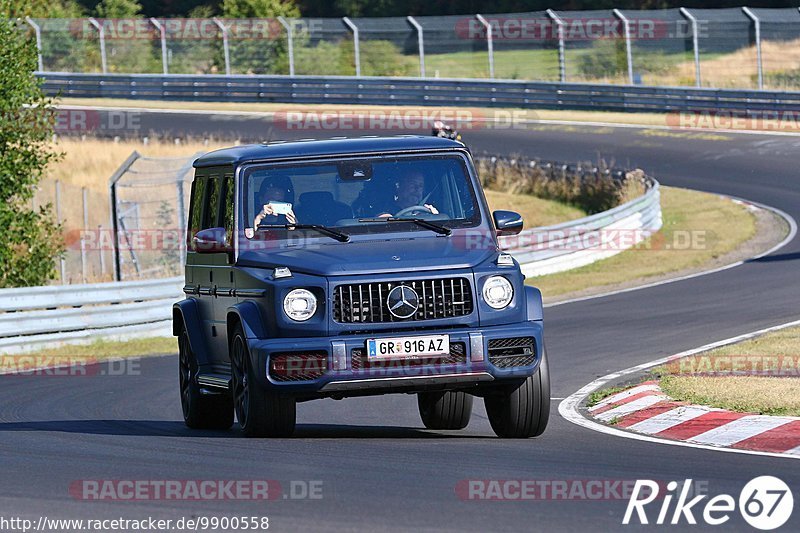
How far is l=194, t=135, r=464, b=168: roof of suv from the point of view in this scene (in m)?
10.1

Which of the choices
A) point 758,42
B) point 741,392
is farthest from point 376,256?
point 758,42

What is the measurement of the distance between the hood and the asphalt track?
1.15 meters

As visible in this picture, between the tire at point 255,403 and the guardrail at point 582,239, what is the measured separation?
1390cm

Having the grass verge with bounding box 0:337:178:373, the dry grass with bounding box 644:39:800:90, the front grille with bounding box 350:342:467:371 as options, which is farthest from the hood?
the dry grass with bounding box 644:39:800:90

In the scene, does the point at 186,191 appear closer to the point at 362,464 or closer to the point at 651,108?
the point at 651,108

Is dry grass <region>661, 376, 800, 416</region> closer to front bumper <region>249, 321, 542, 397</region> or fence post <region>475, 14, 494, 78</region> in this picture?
front bumper <region>249, 321, 542, 397</region>

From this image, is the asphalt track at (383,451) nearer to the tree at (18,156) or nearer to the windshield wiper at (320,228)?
the windshield wiper at (320,228)

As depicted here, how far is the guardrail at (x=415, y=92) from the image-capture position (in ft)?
130

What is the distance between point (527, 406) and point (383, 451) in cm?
113

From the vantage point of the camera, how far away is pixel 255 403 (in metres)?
9.31

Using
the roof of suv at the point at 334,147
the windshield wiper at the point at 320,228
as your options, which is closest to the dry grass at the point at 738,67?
the roof of suv at the point at 334,147

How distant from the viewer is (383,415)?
12.1m

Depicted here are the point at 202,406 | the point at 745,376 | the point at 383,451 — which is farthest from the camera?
the point at 745,376

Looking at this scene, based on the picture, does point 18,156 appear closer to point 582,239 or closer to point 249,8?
point 582,239
